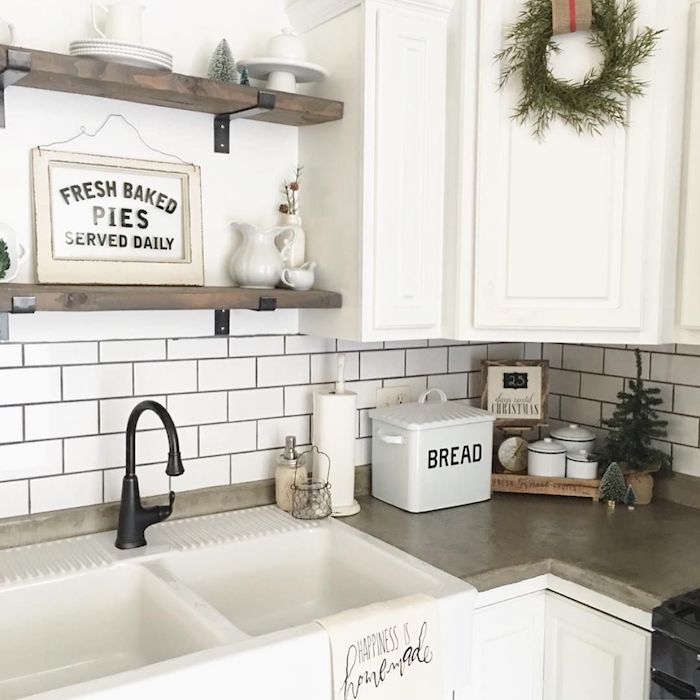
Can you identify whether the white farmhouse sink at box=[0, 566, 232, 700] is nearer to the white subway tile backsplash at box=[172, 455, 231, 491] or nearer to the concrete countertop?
the white subway tile backsplash at box=[172, 455, 231, 491]

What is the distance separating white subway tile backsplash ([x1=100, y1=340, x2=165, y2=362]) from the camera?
1.91 meters

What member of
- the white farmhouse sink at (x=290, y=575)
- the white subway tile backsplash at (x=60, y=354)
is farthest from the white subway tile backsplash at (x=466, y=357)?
the white subway tile backsplash at (x=60, y=354)

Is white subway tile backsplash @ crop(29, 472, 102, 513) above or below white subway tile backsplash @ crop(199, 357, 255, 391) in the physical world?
below

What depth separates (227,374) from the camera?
2078 millimetres

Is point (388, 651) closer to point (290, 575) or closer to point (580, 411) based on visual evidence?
point (290, 575)

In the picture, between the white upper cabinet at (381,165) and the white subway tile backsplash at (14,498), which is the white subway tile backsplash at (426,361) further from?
the white subway tile backsplash at (14,498)

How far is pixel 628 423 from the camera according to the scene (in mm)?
2309

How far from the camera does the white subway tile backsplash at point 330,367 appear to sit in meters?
2.23

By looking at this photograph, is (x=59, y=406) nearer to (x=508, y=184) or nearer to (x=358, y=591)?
(x=358, y=591)

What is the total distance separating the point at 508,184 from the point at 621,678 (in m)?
1.12

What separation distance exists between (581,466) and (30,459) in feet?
4.73

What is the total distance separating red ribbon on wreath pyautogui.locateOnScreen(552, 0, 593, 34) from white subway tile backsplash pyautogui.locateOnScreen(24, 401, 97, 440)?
1361mm

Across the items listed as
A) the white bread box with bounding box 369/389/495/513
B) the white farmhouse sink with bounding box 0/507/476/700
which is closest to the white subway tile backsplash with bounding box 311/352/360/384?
the white bread box with bounding box 369/389/495/513

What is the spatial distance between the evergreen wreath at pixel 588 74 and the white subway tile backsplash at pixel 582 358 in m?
0.80
